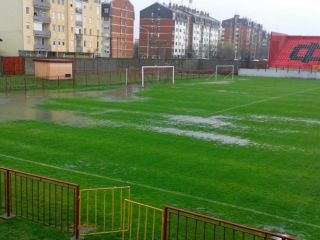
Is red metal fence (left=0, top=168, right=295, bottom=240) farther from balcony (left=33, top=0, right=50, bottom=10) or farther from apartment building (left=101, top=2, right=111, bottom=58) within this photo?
apartment building (left=101, top=2, right=111, bottom=58)

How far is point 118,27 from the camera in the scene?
113500mm

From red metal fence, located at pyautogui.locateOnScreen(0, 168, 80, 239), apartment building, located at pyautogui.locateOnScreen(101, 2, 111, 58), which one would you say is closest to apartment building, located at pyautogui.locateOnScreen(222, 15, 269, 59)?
apartment building, located at pyautogui.locateOnScreen(101, 2, 111, 58)

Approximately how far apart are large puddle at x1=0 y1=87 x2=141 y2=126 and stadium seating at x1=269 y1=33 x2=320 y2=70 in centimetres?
3991

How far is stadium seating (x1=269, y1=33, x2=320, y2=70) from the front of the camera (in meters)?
69.6

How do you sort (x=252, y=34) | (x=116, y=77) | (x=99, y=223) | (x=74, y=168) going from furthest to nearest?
(x=252, y=34) < (x=116, y=77) < (x=74, y=168) < (x=99, y=223)

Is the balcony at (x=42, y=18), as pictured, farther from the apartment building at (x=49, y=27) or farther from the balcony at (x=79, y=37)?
the balcony at (x=79, y=37)

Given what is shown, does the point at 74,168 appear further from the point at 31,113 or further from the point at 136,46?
the point at 136,46

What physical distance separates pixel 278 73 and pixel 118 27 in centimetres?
5904

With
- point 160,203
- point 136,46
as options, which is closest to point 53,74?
point 160,203

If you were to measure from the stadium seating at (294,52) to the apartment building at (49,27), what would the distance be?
33196mm

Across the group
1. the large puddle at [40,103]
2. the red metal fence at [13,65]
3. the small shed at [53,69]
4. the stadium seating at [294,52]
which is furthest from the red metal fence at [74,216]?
the stadium seating at [294,52]

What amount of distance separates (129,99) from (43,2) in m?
49.2

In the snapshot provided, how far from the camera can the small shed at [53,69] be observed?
44.4m

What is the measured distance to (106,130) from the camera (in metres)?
20.0
